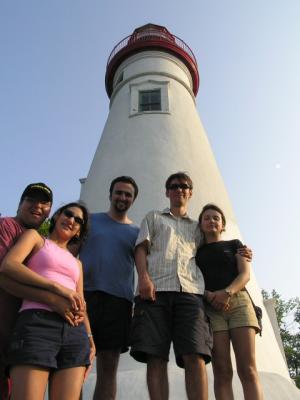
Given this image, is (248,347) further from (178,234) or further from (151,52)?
(151,52)

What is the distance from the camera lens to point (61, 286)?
2.42 metres

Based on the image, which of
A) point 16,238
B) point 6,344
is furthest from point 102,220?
point 6,344

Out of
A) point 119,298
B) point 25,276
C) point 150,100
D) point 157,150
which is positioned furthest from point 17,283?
point 150,100

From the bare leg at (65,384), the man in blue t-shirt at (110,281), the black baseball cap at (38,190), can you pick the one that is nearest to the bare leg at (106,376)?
the man in blue t-shirt at (110,281)

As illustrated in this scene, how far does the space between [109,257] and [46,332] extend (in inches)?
44.2

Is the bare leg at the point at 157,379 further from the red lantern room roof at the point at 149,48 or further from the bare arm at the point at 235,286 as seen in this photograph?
the red lantern room roof at the point at 149,48

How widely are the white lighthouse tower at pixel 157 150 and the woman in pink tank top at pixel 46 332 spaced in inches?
93.4

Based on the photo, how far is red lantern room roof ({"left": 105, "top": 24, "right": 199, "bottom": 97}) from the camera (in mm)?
10352

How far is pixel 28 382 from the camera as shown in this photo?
2082 millimetres

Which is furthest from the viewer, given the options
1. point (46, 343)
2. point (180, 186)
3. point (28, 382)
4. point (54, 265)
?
point (180, 186)

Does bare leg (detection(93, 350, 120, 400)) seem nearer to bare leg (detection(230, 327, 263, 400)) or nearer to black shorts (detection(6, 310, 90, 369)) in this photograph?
black shorts (detection(6, 310, 90, 369))

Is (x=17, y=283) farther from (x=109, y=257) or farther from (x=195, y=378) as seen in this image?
(x=195, y=378)

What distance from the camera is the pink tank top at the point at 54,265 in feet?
8.25

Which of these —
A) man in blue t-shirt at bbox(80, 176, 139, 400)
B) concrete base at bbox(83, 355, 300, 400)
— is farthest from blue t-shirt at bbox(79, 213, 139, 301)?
concrete base at bbox(83, 355, 300, 400)
